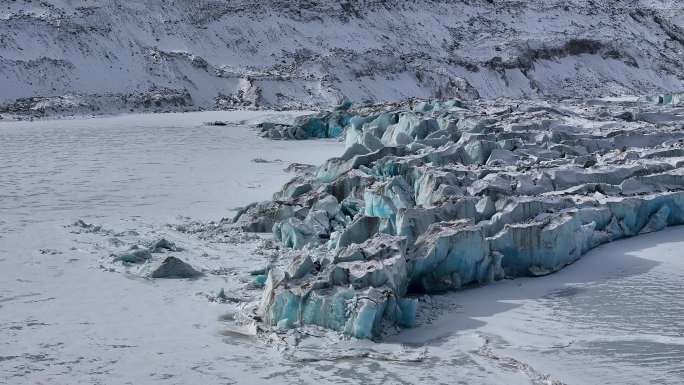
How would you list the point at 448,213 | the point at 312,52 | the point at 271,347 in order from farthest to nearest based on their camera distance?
1. the point at 312,52
2. the point at 448,213
3. the point at 271,347

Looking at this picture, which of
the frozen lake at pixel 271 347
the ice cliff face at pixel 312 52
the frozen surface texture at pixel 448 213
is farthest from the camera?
the ice cliff face at pixel 312 52

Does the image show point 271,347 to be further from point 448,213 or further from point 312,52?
point 312,52

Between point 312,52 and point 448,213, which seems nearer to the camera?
point 448,213

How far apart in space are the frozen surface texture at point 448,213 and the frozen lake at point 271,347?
312 mm

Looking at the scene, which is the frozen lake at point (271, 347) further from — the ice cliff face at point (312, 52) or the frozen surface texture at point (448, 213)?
the ice cliff face at point (312, 52)

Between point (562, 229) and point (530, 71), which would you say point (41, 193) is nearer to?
point (562, 229)

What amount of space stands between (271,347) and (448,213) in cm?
349

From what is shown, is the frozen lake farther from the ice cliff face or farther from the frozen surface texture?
the ice cliff face

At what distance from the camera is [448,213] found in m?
9.59

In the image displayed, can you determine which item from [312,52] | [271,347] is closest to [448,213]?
[271,347]

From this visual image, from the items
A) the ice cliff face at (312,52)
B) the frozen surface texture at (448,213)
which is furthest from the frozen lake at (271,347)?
the ice cliff face at (312,52)

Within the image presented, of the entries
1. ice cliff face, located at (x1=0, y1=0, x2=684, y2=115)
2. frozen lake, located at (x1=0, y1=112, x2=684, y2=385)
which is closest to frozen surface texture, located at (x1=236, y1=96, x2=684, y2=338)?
frozen lake, located at (x1=0, y1=112, x2=684, y2=385)

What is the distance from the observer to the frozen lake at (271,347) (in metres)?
6.26

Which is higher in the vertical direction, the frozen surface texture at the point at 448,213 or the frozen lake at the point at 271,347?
the frozen surface texture at the point at 448,213
